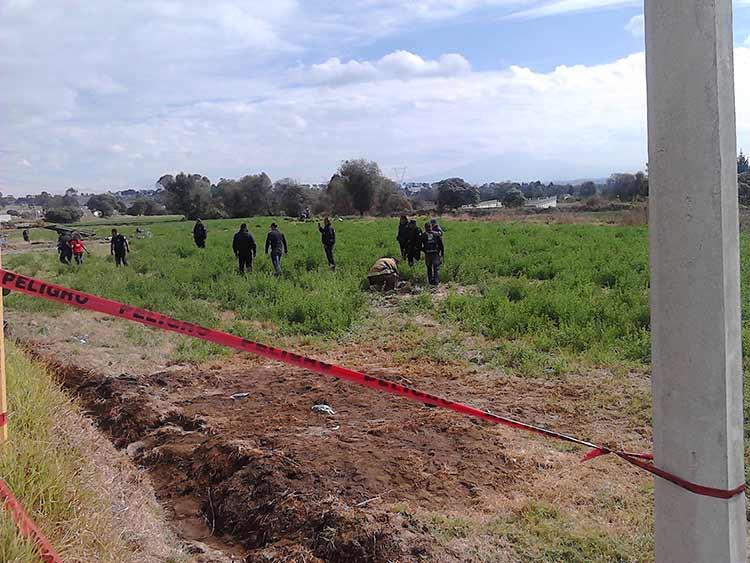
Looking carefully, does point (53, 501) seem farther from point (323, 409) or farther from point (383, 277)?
point (383, 277)

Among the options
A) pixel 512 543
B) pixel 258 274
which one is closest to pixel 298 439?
pixel 512 543

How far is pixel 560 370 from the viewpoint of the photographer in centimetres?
807

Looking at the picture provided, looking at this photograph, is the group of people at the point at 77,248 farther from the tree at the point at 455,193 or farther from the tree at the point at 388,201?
the tree at the point at 455,193

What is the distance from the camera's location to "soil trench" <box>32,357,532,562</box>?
423cm

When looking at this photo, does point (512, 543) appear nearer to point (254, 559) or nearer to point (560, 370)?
point (254, 559)

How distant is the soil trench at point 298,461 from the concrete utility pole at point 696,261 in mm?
2016

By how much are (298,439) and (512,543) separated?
2.32m

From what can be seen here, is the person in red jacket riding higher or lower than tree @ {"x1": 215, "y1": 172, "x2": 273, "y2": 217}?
lower

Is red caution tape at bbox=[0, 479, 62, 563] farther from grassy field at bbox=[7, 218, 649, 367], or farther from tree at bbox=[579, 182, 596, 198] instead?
tree at bbox=[579, 182, 596, 198]

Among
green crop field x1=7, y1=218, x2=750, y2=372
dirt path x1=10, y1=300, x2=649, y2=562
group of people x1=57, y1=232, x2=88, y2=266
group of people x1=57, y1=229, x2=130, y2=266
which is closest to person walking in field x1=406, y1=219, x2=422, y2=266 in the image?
green crop field x1=7, y1=218, x2=750, y2=372

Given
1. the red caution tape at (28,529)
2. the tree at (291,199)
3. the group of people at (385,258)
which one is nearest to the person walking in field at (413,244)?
the group of people at (385,258)

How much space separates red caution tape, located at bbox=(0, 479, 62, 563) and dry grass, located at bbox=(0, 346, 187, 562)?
7 centimetres

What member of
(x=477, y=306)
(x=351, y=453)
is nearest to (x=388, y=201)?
(x=477, y=306)

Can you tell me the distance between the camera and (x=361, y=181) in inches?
2872
